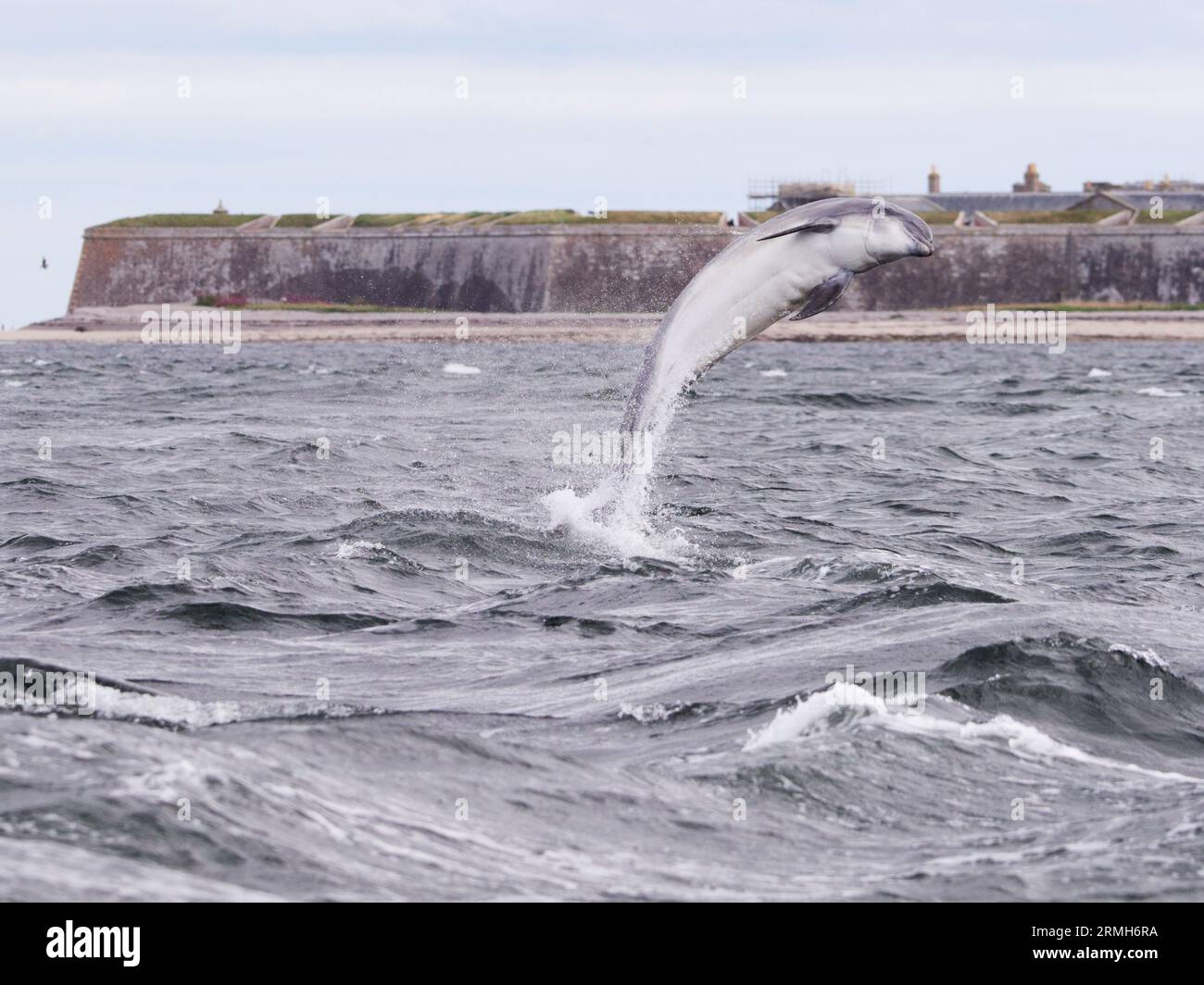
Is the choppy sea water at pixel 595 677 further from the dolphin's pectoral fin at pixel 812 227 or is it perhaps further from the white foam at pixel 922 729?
the dolphin's pectoral fin at pixel 812 227

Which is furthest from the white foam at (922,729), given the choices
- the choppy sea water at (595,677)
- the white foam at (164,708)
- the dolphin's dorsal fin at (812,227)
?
the dolphin's dorsal fin at (812,227)

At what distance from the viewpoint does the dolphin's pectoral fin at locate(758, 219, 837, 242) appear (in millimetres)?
11414

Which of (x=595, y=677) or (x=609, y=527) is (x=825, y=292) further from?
(x=609, y=527)

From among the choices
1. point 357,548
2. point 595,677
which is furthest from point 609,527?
point 595,677

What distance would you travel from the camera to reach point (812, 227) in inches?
452

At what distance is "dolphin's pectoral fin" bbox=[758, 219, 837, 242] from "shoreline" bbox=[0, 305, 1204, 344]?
57.0 metres

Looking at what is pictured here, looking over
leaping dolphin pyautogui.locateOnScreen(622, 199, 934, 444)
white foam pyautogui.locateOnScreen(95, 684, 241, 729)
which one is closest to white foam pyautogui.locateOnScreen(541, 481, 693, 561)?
leaping dolphin pyautogui.locateOnScreen(622, 199, 934, 444)

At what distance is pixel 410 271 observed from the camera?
283 feet

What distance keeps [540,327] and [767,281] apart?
6442 centimetres

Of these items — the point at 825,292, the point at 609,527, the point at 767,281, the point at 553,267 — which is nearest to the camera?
the point at 825,292

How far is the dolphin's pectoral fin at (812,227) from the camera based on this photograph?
11414mm

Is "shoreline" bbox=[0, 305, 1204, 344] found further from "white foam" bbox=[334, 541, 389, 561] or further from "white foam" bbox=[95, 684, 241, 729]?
"white foam" bbox=[95, 684, 241, 729]
